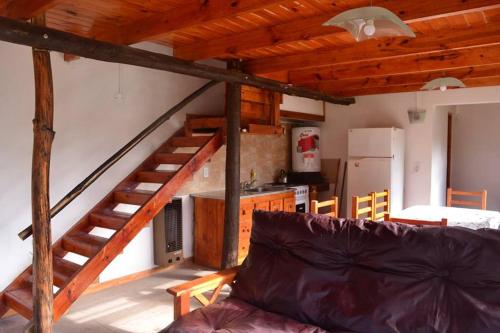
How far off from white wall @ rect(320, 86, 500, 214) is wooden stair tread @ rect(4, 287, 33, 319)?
4.82 metres

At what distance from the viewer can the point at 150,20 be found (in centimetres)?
304

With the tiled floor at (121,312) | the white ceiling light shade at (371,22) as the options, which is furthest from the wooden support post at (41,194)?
the white ceiling light shade at (371,22)

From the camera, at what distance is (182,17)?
2809 millimetres

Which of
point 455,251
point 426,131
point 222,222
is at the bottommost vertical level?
point 222,222

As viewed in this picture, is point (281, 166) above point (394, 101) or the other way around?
the other way around

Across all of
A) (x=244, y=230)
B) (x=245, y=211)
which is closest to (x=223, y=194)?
(x=245, y=211)

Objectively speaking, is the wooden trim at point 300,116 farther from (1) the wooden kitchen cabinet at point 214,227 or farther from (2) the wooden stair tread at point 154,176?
(2) the wooden stair tread at point 154,176

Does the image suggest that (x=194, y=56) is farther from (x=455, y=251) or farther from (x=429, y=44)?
(x=455, y=251)

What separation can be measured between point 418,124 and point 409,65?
70.9 inches

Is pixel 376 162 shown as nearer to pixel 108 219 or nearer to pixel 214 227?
pixel 214 227

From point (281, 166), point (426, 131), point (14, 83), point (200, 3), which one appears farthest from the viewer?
point (281, 166)

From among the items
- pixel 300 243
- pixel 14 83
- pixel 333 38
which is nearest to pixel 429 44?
pixel 333 38

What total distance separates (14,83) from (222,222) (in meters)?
2.47

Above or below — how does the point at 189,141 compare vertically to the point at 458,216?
above
